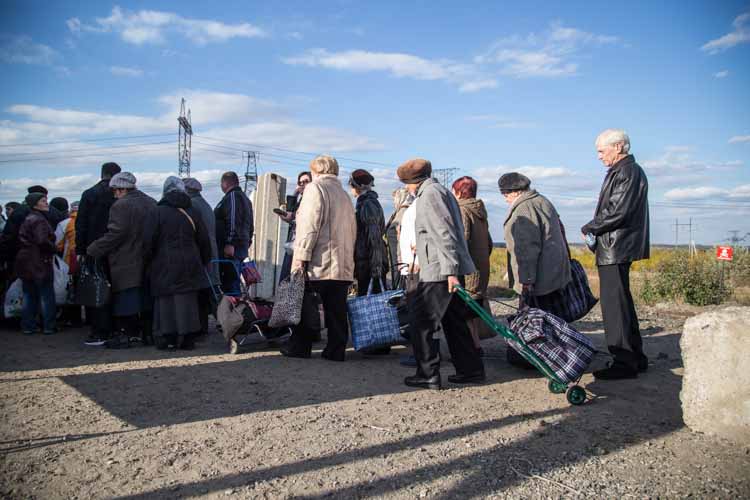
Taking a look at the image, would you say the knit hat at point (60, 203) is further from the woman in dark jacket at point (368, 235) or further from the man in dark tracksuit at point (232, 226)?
the woman in dark jacket at point (368, 235)

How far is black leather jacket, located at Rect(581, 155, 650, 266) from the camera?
527 cm

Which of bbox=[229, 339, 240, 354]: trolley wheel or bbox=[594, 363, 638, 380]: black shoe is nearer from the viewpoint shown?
bbox=[594, 363, 638, 380]: black shoe

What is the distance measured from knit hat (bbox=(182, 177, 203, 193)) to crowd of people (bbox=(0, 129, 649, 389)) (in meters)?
0.01

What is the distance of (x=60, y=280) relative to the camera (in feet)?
25.6

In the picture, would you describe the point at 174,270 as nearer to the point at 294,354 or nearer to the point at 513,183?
the point at 294,354

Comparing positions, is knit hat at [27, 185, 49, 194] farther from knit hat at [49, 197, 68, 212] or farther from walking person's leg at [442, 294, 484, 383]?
walking person's leg at [442, 294, 484, 383]

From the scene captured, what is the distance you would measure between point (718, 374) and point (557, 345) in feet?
4.11

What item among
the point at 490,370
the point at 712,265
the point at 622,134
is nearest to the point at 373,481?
the point at 490,370

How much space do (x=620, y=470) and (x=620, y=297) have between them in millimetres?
2224

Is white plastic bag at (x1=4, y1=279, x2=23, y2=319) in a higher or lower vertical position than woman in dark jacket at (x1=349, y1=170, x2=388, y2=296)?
lower

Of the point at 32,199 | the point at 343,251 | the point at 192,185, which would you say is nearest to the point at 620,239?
the point at 343,251

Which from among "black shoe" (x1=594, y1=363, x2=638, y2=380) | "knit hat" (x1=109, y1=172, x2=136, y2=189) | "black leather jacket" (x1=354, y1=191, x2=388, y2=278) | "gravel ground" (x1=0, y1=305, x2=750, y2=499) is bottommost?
"gravel ground" (x1=0, y1=305, x2=750, y2=499)

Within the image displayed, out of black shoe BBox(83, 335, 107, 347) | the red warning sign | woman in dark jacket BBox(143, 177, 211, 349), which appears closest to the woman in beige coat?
woman in dark jacket BBox(143, 177, 211, 349)

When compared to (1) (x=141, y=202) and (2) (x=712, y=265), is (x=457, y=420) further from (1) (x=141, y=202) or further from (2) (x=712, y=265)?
(2) (x=712, y=265)
